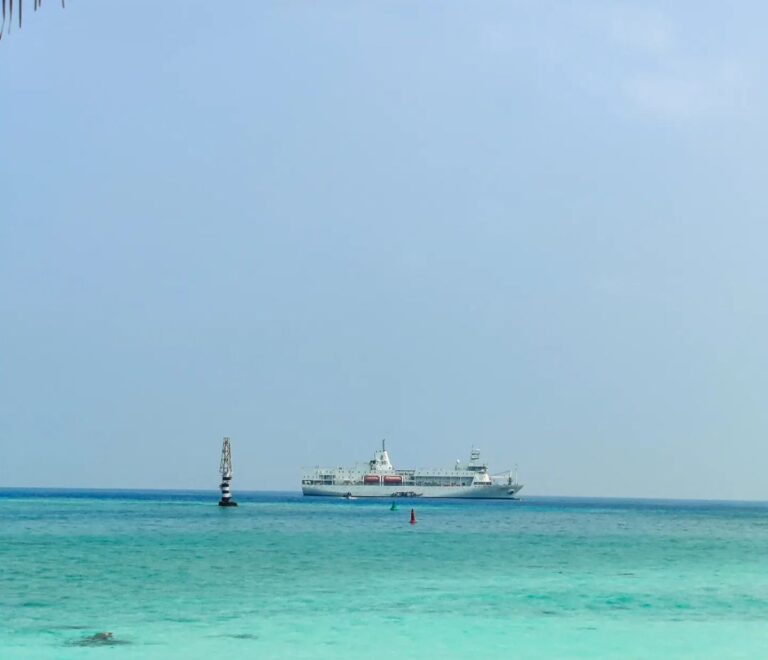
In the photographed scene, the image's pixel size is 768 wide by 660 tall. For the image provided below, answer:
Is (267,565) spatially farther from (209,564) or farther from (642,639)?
(642,639)

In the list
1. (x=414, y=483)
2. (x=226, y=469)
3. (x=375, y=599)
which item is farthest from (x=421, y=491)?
(x=375, y=599)

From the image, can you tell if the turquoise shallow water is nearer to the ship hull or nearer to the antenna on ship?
the antenna on ship

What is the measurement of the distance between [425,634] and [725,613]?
7690mm

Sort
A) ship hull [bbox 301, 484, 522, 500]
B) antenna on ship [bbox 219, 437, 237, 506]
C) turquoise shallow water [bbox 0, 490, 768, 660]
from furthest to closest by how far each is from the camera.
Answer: ship hull [bbox 301, 484, 522, 500], antenna on ship [bbox 219, 437, 237, 506], turquoise shallow water [bbox 0, 490, 768, 660]

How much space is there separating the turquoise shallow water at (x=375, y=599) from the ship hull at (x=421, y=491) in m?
90.5

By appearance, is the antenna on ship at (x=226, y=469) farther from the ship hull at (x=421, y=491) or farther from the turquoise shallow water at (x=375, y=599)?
the ship hull at (x=421, y=491)

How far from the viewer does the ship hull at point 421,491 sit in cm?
13950

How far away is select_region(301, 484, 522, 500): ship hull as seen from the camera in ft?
458

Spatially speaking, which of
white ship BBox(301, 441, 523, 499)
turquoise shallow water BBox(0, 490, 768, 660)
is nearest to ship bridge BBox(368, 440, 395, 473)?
white ship BBox(301, 441, 523, 499)

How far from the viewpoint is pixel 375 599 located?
26.5m

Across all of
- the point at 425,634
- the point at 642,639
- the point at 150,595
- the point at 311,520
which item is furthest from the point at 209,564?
the point at 311,520

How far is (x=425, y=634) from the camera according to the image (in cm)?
2145

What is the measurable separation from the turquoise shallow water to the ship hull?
3563 inches

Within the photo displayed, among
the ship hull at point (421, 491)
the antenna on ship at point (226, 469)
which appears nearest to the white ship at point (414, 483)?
the ship hull at point (421, 491)
